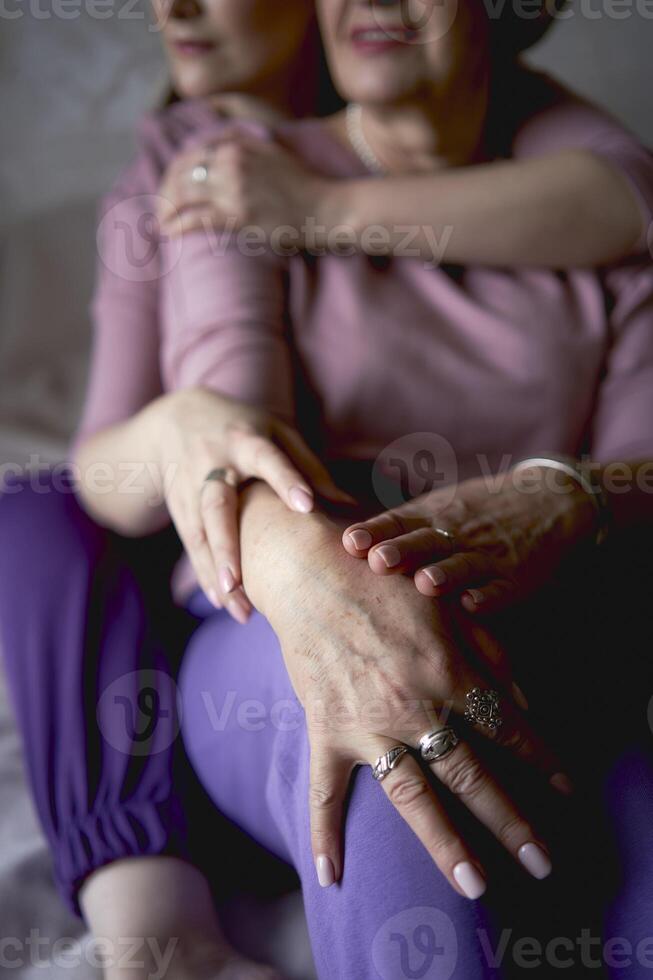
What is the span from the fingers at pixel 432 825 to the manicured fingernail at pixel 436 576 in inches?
4.3

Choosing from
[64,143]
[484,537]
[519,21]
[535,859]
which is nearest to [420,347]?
[484,537]

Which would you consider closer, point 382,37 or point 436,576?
point 436,576

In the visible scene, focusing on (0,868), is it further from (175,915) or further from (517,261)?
(517,261)

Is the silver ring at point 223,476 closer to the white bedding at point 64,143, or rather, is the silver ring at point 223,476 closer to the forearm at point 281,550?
the forearm at point 281,550

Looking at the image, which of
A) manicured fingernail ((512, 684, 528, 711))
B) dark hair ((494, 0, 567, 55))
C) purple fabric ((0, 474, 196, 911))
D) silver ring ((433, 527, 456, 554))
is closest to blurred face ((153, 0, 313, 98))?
dark hair ((494, 0, 567, 55))

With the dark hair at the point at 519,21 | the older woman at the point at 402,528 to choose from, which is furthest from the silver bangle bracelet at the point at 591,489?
the dark hair at the point at 519,21

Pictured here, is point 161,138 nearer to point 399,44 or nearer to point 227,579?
point 399,44

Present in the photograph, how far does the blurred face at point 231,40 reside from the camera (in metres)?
0.94

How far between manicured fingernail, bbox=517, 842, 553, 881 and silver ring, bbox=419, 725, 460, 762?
7cm

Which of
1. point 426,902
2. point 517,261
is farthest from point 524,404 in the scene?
point 426,902

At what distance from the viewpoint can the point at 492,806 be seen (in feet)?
1.78

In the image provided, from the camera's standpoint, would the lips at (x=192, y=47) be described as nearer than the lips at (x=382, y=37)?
No

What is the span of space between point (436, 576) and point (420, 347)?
0.32 metres

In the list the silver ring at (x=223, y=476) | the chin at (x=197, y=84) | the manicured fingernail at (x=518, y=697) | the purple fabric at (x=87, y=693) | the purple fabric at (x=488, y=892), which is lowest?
the purple fabric at (x=87, y=693)
